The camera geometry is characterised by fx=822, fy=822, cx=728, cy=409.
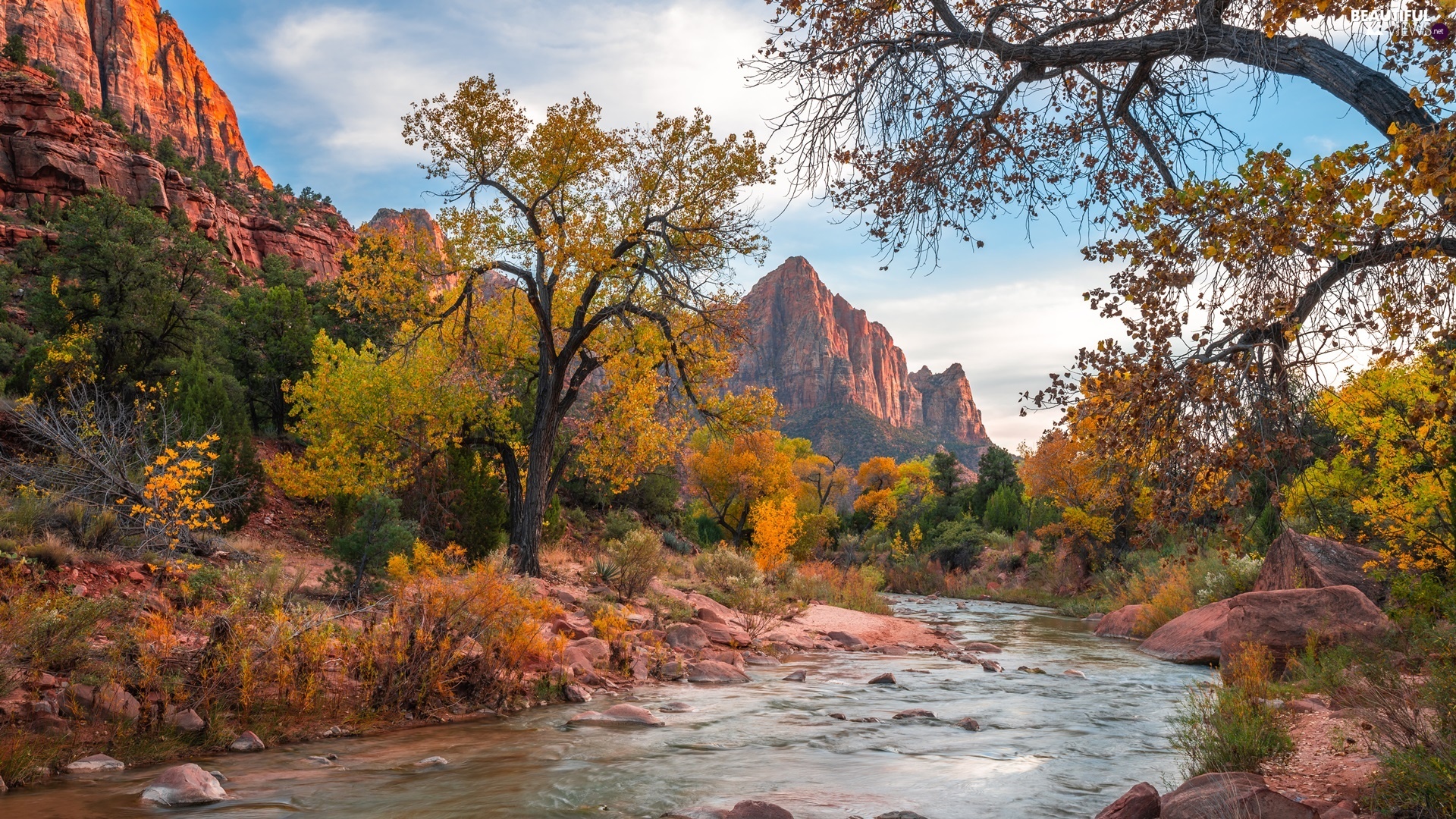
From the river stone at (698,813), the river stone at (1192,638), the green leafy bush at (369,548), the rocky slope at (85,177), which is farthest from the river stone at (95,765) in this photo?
the rocky slope at (85,177)

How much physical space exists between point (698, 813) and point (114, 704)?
5.02 metres

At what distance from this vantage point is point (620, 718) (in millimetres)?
8836

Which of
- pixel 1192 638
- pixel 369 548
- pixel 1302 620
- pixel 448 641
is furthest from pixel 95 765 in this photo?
pixel 1192 638

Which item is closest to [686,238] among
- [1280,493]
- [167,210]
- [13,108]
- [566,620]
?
[566,620]

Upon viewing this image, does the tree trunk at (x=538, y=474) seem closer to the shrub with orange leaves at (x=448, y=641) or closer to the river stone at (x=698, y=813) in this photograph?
the shrub with orange leaves at (x=448, y=641)

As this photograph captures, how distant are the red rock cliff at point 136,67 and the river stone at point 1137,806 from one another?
297 ft

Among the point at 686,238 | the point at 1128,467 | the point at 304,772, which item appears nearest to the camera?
the point at 1128,467

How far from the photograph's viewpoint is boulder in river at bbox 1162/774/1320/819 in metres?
4.58

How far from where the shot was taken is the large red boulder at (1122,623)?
1969 cm

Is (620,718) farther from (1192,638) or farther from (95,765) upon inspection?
(1192,638)

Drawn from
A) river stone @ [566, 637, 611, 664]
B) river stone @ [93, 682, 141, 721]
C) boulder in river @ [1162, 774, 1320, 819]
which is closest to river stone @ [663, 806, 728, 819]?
boulder in river @ [1162, 774, 1320, 819]

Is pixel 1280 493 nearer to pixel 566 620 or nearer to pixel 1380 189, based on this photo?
pixel 1380 189

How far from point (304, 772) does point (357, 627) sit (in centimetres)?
345

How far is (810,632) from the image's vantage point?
17.5 meters
